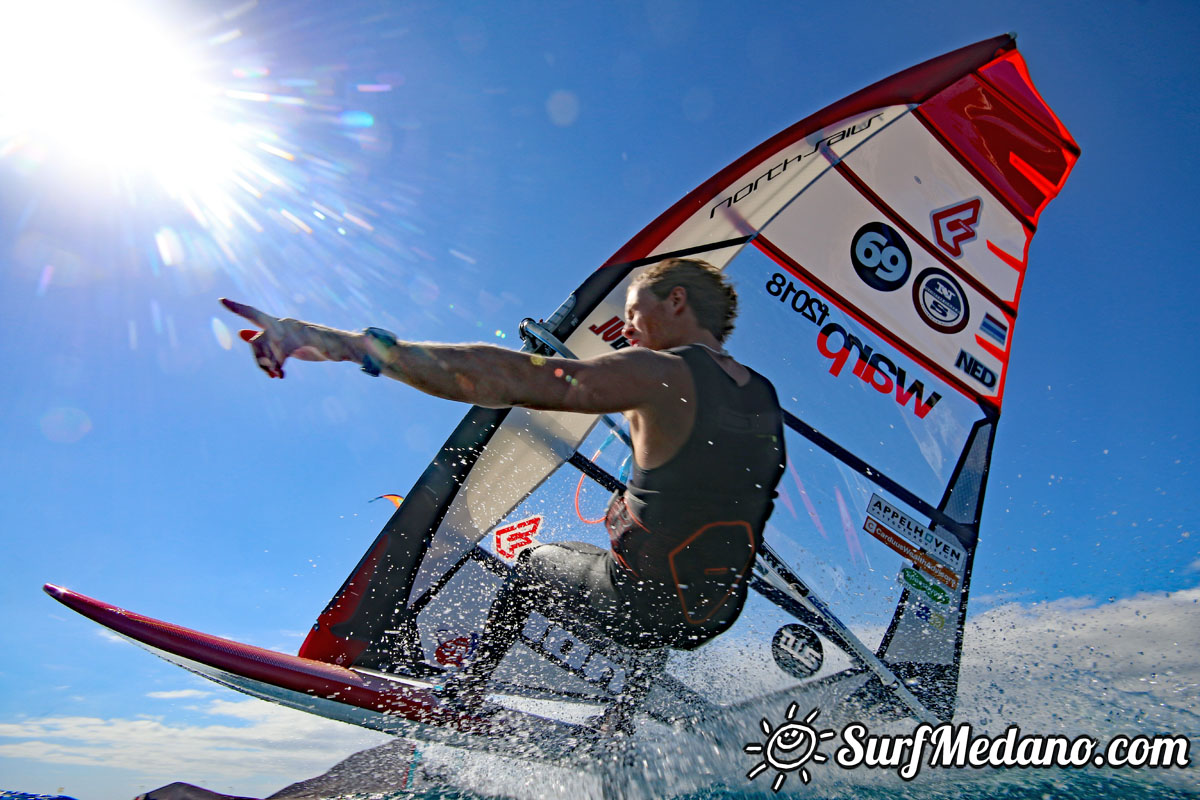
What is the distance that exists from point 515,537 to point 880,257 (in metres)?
2.43

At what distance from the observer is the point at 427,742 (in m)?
2.02

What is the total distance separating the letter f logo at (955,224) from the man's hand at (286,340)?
131 inches

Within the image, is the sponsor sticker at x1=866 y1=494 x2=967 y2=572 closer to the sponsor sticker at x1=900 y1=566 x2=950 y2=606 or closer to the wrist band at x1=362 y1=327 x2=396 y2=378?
the sponsor sticker at x1=900 y1=566 x2=950 y2=606

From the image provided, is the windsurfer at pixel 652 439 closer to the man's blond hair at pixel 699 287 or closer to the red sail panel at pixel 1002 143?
the man's blond hair at pixel 699 287

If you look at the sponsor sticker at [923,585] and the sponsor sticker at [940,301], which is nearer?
the sponsor sticker at [923,585]

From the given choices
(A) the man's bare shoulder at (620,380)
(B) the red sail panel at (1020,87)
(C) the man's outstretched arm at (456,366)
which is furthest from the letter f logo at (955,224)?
(C) the man's outstretched arm at (456,366)

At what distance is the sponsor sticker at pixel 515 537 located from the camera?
2855 mm

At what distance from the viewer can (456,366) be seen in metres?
1.11

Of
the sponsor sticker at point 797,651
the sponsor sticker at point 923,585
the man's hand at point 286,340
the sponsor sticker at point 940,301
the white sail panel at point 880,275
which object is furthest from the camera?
the sponsor sticker at point 940,301

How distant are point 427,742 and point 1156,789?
2.07 metres

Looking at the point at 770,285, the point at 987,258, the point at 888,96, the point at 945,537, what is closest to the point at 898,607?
the point at 945,537

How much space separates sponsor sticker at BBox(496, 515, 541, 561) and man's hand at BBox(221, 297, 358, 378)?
6.25 ft

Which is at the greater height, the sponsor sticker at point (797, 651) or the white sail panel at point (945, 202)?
the white sail panel at point (945, 202)

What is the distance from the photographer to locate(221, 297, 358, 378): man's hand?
105cm
